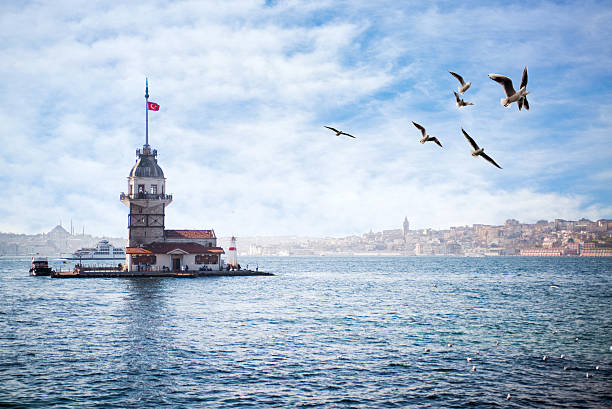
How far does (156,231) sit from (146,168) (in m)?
10.4

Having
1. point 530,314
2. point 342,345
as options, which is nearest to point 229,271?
point 530,314

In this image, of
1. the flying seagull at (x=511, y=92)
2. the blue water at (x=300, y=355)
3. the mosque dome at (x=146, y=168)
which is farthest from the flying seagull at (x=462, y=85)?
the mosque dome at (x=146, y=168)

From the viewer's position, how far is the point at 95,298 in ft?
170

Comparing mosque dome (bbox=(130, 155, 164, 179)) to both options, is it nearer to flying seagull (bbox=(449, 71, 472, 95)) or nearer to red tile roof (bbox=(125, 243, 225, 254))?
red tile roof (bbox=(125, 243, 225, 254))

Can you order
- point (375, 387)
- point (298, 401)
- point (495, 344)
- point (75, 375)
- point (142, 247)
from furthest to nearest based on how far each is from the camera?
1. point (142, 247)
2. point (495, 344)
3. point (75, 375)
4. point (375, 387)
5. point (298, 401)

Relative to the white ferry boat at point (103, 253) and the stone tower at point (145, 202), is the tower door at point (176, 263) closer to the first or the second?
the stone tower at point (145, 202)

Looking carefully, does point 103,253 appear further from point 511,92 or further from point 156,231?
point 511,92

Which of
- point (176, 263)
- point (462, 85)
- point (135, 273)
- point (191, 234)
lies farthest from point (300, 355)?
point (191, 234)

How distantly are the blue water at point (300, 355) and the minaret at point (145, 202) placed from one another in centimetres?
3780

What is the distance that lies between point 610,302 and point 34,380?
4900 centimetres

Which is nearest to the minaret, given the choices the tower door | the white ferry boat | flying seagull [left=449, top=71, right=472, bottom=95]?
the tower door

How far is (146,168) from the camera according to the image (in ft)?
286

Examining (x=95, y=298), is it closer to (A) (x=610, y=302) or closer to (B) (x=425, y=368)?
(B) (x=425, y=368)

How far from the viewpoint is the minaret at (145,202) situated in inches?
3349
